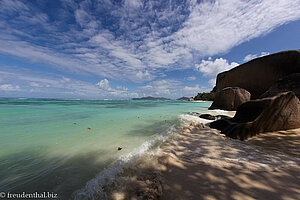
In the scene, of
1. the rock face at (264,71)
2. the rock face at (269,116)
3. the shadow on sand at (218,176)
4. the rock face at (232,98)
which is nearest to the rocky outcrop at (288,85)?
the rock face at (269,116)

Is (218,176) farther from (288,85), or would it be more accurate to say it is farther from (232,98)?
(232,98)

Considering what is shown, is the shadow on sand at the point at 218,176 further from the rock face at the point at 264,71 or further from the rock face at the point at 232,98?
the rock face at the point at 264,71

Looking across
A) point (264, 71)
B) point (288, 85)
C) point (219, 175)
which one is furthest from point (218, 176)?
point (264, 71)

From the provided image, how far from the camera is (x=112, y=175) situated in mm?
1874

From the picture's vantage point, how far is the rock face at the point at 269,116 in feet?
11.4

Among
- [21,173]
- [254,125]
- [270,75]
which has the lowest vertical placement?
[21,173]

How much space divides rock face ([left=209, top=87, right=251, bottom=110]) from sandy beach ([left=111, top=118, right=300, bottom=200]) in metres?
10.7

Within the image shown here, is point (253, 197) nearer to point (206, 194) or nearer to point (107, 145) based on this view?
point (206, 194)

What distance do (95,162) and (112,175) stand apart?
2.24 feet

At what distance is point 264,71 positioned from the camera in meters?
11.8

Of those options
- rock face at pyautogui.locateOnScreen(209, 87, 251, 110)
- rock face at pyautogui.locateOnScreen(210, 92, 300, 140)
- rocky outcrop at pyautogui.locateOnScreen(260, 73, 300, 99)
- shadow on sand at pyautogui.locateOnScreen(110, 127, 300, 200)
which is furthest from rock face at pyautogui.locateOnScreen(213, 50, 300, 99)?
shadow on sand at pyautogui.locateOnScreen(110, 127, 300, 200)

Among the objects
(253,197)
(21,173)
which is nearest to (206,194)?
(253,197)

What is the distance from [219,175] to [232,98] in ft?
43.0

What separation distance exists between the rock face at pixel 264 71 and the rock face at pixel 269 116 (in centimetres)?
882
